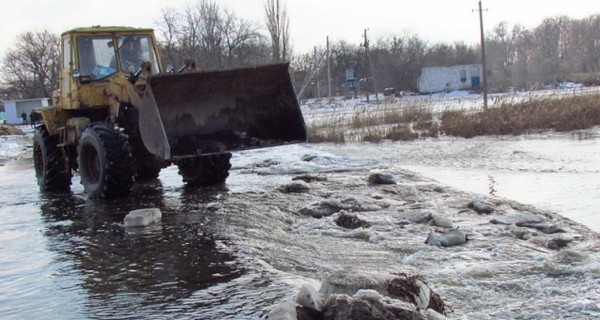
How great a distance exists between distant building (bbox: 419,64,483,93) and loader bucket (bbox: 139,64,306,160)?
70.9 m

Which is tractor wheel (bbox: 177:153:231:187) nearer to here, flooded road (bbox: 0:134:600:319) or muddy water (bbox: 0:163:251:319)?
flooded road (bbox: 0:134:600:319)

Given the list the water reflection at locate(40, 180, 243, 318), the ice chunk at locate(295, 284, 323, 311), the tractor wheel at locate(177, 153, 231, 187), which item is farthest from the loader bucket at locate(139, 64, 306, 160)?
the ice chunk at locate(295, 284, 323, 311)

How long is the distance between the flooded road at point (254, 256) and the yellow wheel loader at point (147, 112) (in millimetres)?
758

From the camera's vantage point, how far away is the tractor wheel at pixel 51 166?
11.9 m

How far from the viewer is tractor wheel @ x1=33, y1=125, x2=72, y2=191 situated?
1192 centimetres

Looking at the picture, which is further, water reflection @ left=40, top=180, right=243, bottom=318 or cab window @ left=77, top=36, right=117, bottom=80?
cab window @ left=77, top=36, right=117, bottom=80

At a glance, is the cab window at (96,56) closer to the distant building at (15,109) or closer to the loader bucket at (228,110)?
the loader bucket at (228,110)

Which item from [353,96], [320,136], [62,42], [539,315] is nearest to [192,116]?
[62,42]

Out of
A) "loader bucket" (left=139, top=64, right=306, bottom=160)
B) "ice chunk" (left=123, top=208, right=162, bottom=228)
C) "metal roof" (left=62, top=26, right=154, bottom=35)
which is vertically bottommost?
"ice chunk" (left=123, top=208, right=162, bottom=228)

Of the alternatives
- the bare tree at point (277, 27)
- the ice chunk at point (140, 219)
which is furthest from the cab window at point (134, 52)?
the bare tree at point (277, 27)

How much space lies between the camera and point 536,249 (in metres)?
6.12

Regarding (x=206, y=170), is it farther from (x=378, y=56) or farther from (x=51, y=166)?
(x=378, y=56)

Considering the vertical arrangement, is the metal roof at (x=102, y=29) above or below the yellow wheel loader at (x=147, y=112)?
above

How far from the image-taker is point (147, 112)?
8.98 m
